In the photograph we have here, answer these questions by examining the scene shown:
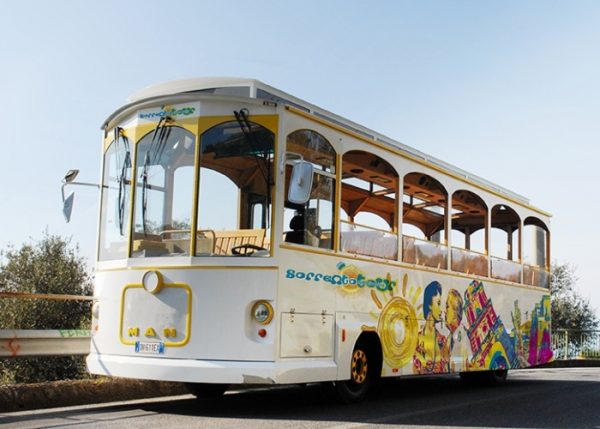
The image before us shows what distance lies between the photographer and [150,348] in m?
8.25

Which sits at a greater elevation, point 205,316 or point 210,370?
point 205,316

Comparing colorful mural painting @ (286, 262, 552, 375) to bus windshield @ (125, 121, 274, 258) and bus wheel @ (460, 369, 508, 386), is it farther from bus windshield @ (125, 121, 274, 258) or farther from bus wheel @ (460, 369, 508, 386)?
bus windshield @ (125, 121, 274, 258)

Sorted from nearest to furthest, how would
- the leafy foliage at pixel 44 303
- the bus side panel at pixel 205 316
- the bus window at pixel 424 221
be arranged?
the bus side panel at pixel 205 316, the bus window at pixel 424 221, the leafy foliage at pixel 44 303

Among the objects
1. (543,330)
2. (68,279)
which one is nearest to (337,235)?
(543,330)

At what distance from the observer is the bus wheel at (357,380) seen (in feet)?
30.2

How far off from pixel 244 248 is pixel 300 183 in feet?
3.26

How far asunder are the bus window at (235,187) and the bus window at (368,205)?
1287 mm

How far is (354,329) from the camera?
932 cm

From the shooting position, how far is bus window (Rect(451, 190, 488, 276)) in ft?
41.2

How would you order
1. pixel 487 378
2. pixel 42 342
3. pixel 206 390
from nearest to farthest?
1. pixel 42 342
2. pixel 206 390
3. pixel 487 378

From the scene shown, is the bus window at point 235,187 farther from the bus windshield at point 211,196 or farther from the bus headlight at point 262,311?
the bus headlight at point 262,311

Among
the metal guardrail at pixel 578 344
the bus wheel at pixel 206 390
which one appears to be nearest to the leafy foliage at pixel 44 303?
the bus wheel at pixel 206 390

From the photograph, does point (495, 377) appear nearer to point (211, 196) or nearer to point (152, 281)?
point (211, 196)

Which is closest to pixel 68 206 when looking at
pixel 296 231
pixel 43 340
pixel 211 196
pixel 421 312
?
pixel 43 340
